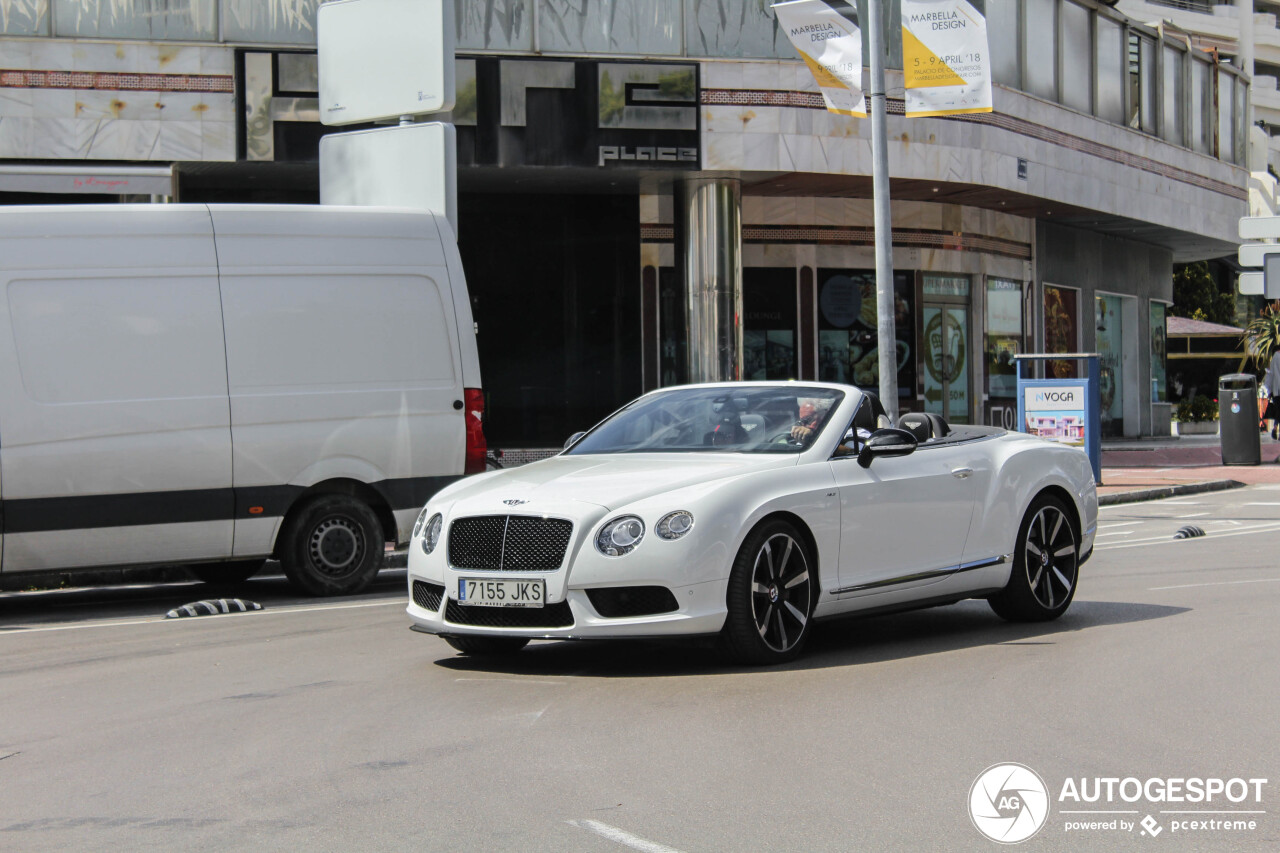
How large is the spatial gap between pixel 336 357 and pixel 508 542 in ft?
12.9

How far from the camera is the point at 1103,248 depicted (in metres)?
34.0

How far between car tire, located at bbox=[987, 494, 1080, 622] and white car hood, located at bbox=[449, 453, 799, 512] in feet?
6.15

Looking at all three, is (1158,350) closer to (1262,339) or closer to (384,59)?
(1262,339)

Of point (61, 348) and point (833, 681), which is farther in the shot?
point (61, 348)

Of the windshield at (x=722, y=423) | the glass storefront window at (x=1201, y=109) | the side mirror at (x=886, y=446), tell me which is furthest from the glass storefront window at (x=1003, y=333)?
the side mirror at (x=886, y=446)

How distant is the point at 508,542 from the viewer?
7.15m

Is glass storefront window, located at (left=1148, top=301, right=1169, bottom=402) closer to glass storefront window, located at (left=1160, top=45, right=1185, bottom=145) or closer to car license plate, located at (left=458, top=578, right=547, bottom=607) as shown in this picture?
glass storefront window, located at (left=1160, top=45, right=1185, bottom=145)

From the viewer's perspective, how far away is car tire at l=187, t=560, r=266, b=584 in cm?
1150

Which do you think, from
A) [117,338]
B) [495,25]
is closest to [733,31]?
[495,25]

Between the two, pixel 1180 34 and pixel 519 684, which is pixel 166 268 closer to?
pixel 519 684

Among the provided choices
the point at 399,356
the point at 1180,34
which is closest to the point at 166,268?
the point at 399,356

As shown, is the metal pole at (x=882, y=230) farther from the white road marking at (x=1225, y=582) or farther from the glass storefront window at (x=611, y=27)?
the white road marking at (x=1225, y=582)

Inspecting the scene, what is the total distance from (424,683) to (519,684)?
45cm

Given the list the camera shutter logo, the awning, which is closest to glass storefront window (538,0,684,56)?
the awning
